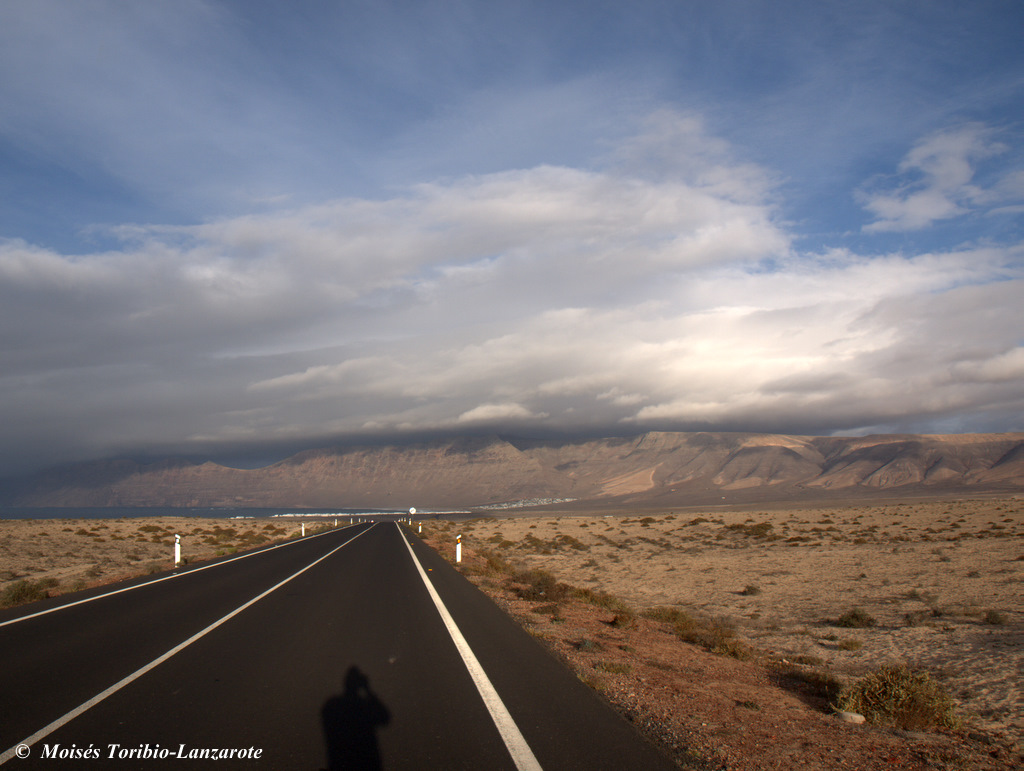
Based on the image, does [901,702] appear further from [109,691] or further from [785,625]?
[109,691]

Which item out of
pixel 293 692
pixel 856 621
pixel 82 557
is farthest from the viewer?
pixel 82 557

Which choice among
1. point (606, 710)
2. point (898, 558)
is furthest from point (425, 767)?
point (898, 558)

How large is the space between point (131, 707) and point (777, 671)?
876cm

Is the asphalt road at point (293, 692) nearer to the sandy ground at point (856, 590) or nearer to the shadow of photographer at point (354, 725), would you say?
the shadow of photographer at point (354, 725)

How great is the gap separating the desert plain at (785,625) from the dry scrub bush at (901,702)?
26cm

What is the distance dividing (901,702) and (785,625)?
8461mm

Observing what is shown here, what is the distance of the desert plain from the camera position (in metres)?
6.29

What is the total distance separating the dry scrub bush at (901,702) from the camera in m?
6.78

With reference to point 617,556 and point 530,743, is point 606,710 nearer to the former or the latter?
point 530,743

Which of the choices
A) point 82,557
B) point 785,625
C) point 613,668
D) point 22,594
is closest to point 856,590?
point 785,625

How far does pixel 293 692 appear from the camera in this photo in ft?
23.2

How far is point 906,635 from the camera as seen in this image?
1266 cm

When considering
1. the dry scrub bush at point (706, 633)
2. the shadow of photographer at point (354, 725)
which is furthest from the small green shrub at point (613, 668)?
the shadow of photographer at point (354, 725)

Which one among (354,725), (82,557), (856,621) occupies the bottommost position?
(856,621)
